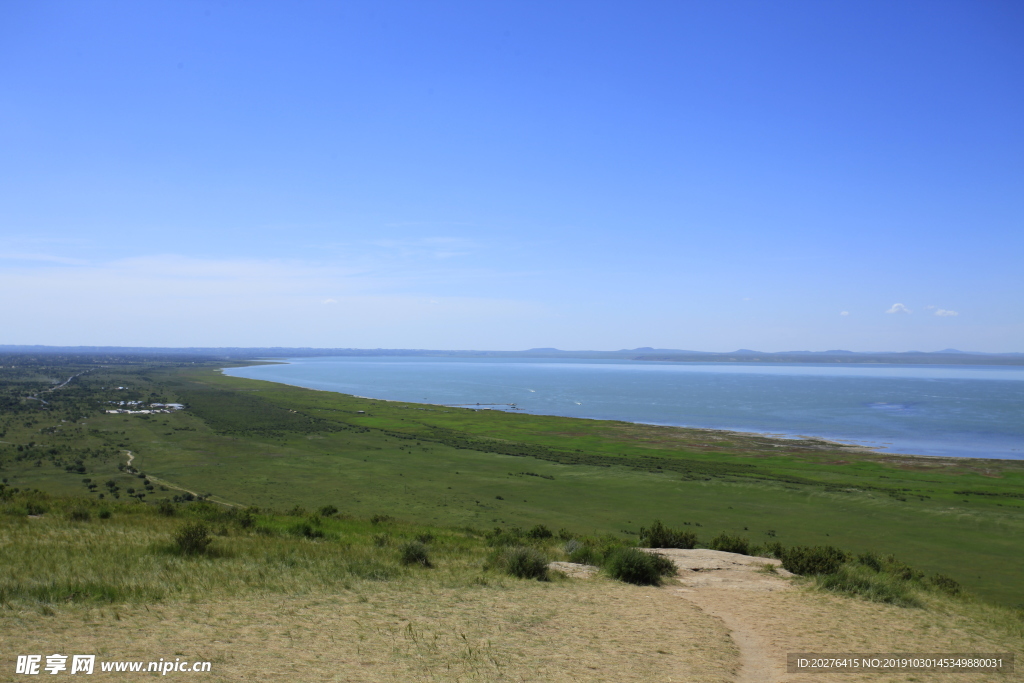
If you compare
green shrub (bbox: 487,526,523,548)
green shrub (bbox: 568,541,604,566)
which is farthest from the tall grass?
green shrub (bbox: 568,541,604,566)

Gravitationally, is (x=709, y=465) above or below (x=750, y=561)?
below

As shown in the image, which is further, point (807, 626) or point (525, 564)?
point (525, 564)

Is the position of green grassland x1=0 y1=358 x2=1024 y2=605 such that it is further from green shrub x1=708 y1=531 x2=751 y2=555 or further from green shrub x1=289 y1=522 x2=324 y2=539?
green shrub x1=289 y1=522 x2=324 y2=539

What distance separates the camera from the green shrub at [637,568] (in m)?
14.6

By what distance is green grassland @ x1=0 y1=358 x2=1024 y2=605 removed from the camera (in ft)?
96.9

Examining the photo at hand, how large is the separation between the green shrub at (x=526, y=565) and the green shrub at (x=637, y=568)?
72.5 inches

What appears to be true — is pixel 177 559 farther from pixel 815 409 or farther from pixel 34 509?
pixel 815 409

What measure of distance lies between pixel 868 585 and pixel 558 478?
29419mm

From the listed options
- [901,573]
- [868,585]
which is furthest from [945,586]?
[868,585]

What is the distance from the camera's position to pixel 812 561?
16422 mm

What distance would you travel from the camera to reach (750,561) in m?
17.5

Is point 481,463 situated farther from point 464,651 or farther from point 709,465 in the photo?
point 464,651

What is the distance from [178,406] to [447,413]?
40.5 m

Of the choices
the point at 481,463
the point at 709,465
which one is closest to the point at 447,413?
the point at 481,463
